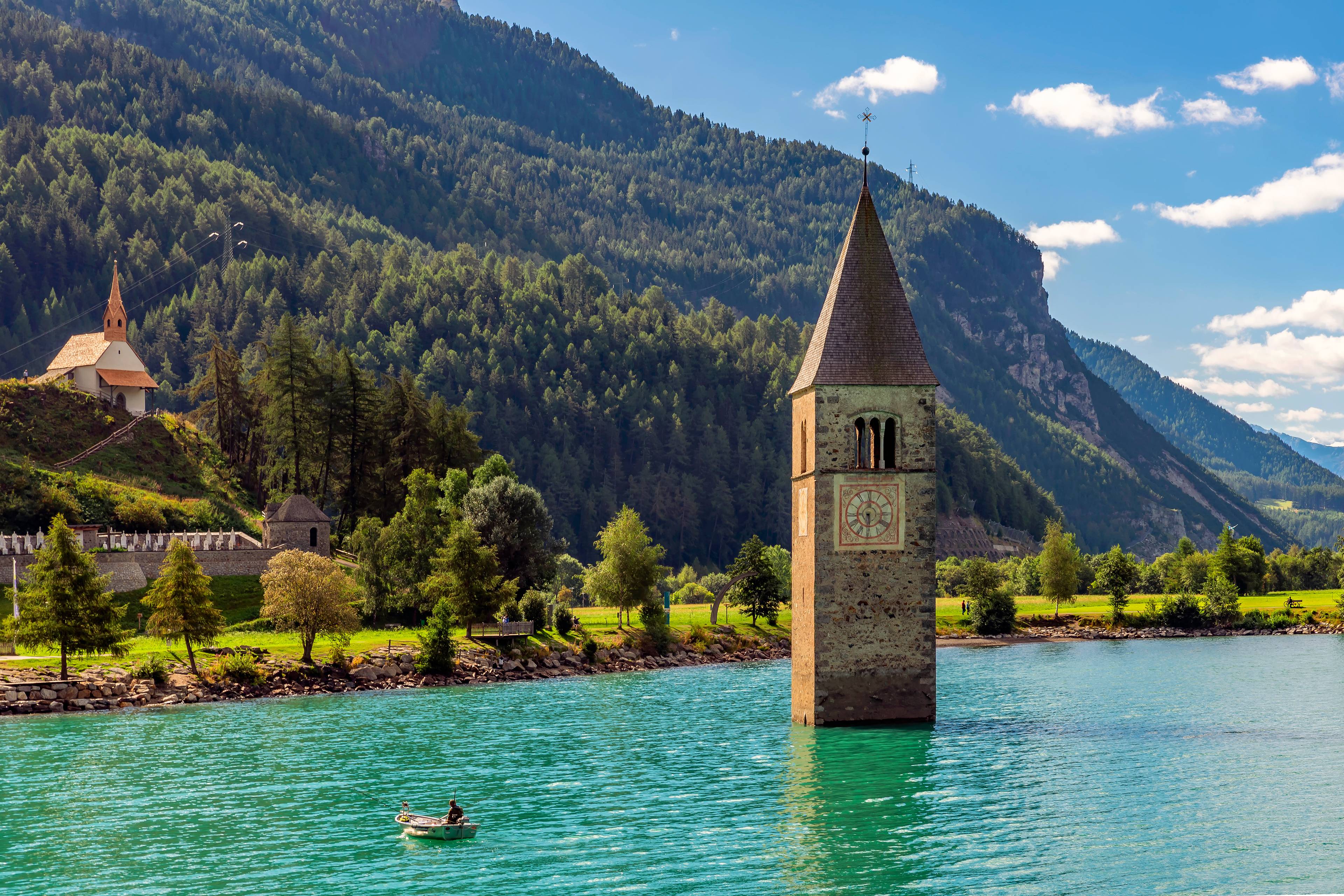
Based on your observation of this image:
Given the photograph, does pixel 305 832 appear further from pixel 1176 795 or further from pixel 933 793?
pixel 1176 795

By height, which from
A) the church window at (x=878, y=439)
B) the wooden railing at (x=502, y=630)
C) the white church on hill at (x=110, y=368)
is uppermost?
the white church on hill at (x=110, y=368)

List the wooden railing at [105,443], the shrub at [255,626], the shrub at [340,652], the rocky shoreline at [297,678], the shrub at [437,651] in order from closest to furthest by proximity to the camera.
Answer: the rocky shoreline at [297,678], the shrub at [340,652], the shrub at [437,651], the shrub at [255,626], the wooden railing at [105,443]

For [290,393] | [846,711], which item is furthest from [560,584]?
[846,711]

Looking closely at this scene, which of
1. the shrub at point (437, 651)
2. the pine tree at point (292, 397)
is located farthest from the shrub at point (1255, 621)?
the pine tree at point (292, 397)

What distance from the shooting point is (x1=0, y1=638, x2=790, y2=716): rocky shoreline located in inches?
2442

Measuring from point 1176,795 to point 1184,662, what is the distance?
55.7 m

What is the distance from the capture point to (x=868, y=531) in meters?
48.0

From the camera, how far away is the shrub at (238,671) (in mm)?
67750

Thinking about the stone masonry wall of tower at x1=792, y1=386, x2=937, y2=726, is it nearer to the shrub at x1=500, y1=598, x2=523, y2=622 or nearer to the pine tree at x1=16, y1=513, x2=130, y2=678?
the pine tree at x1=16, y1=513, x2=130, y2=678

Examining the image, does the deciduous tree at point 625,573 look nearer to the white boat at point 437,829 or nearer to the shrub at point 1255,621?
the white boat at point 437,829

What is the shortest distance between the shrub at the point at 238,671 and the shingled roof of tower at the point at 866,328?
3536cm

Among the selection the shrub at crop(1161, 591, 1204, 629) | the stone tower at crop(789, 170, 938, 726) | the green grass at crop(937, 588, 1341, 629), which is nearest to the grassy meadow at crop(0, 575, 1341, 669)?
the green grass at crop(937, 588, 1341, 629)

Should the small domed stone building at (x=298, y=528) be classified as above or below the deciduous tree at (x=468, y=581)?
above

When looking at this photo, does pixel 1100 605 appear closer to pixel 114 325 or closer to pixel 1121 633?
pixel 1121 633
